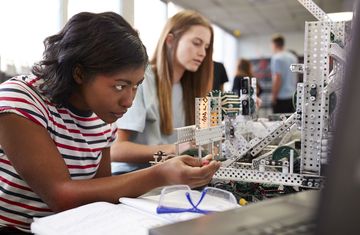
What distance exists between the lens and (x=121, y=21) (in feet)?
3.20

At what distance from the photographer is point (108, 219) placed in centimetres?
69

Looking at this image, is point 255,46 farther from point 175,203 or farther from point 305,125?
point 175,203

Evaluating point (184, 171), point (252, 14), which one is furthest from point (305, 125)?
point (252, 14)

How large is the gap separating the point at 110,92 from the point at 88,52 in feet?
0.37

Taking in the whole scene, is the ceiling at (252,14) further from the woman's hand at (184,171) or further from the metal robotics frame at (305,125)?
the woman's hand at (184,171)

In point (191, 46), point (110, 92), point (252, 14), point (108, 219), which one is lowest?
point (108, 219)

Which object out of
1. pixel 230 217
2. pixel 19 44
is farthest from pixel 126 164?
pixel 19 44

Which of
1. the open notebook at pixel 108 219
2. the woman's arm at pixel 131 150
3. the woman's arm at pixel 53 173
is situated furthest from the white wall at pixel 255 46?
the open notebook at pixel 108 219

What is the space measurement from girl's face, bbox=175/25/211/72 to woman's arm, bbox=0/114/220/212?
90 centimetres

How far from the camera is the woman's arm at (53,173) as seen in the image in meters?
0.81

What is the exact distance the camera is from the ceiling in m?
6.16

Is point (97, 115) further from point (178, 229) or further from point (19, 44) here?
point (19, 44)

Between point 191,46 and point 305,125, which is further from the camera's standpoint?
point 191,46

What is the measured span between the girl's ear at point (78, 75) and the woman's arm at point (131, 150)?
1.62 feet
